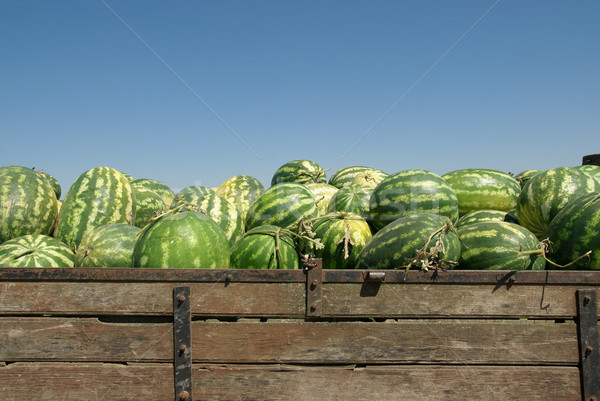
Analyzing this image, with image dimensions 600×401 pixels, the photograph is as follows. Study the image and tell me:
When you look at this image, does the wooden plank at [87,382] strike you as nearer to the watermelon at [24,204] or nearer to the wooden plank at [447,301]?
the wooden plank at [447,301]

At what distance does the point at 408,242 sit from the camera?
2709 millimetres

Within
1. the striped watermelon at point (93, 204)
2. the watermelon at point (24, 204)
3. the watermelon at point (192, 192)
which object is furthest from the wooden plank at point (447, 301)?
the watermelon at point (192, 192)

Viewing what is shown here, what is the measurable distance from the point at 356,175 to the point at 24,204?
12.9 feet

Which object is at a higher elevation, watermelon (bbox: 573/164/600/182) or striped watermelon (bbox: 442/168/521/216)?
watermelon (bbox: 573/164/600/182)

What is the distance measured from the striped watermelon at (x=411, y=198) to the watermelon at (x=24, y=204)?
10.7 feet

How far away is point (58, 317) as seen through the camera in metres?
2.23

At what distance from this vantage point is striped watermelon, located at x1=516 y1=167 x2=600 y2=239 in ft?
Result: 11.7

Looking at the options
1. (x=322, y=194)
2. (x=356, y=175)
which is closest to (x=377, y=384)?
(x=322, y=194)

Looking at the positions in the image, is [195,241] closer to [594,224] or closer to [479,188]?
[594,224]

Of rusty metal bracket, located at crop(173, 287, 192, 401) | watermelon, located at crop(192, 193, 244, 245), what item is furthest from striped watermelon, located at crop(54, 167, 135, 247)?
rusty metal bracket, located at crop(173, 287, 192, 401)

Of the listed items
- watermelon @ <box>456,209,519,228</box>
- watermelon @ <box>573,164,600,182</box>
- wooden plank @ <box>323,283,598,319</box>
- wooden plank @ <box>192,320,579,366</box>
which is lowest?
wooden plank @ <box>192,320,579,366</box>

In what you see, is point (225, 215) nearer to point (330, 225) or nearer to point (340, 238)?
point (330, 225)

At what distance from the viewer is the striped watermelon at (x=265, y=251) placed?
9.67ft

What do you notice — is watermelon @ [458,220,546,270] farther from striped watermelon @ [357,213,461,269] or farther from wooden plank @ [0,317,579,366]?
wooden plank @ [0,317,579,366]
